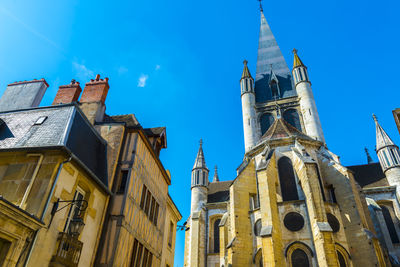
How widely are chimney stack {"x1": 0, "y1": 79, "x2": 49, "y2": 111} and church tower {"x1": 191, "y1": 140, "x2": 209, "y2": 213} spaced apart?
1654 cm

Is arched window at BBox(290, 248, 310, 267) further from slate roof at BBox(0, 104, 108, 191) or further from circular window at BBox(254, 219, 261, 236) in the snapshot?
slate roof at BBox(0, 104, 108, 191)

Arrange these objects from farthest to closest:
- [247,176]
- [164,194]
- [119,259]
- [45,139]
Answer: [247,176]
[164,194]
[119,259]
[45,139]

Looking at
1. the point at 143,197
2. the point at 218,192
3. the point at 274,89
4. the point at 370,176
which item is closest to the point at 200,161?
the point at 218,192

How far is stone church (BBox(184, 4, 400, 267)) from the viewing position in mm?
Answer: 13289

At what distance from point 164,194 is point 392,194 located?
17.0 meters

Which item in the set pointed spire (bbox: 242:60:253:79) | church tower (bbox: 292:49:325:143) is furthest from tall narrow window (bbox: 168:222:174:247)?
pointed spire (bbox: 242:60:253:79)

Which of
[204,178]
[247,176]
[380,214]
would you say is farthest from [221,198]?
[380,214]

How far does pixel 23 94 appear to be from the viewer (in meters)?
9.77

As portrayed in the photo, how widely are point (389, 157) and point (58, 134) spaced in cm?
2237

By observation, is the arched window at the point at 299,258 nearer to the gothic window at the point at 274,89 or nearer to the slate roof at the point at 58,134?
the slate roof at the point at 58,134

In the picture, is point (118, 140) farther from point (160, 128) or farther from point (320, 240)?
point (320, 240)

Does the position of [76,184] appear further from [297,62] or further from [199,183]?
[297,62]

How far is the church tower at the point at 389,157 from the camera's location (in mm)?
19784

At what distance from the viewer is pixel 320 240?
487 inches
